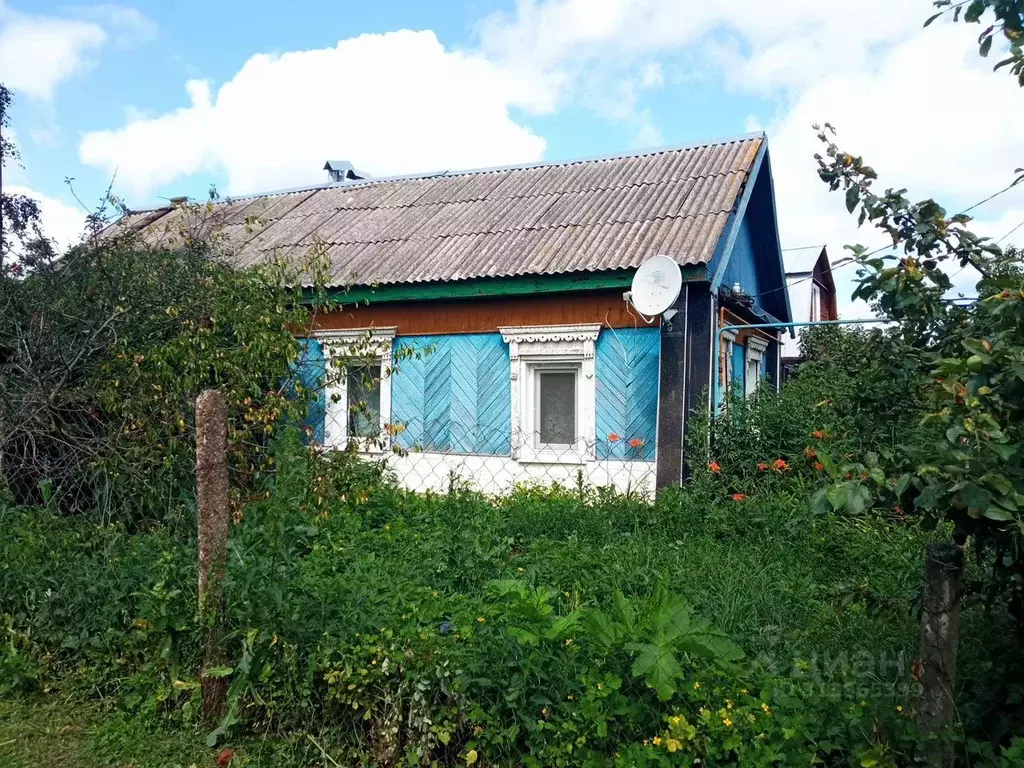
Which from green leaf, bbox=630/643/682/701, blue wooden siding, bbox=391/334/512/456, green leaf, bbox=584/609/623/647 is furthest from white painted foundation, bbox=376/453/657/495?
green leaf, bbox=630/643/682/701

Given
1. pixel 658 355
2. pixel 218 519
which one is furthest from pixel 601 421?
pixel 218 519

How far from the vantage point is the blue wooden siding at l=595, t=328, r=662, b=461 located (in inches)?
300

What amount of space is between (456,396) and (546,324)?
1.27 meters

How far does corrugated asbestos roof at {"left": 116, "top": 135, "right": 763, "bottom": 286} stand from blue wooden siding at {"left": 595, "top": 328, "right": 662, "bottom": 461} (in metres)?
0.76

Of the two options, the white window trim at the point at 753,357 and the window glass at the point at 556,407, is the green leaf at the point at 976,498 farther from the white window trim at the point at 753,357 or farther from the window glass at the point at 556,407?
the white window trim at the point at 753,357

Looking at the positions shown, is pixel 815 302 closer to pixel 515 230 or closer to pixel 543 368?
pixel 515 230

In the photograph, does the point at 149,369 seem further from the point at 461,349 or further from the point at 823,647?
the point at 823,647

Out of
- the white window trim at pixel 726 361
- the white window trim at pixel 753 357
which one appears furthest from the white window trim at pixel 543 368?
the white window trim at pixel 753 357

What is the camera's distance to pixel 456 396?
27.7 feet

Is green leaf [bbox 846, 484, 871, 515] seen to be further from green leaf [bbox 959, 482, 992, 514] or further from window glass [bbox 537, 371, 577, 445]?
window glass [bbox 537, 371, 577, 445]

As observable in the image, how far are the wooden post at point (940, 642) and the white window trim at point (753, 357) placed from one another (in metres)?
7.75

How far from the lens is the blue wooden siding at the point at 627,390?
25.0 ft

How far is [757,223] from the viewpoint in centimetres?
1041

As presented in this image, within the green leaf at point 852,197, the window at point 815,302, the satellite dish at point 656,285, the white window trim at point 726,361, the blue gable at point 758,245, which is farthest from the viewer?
the window at point 815,302
